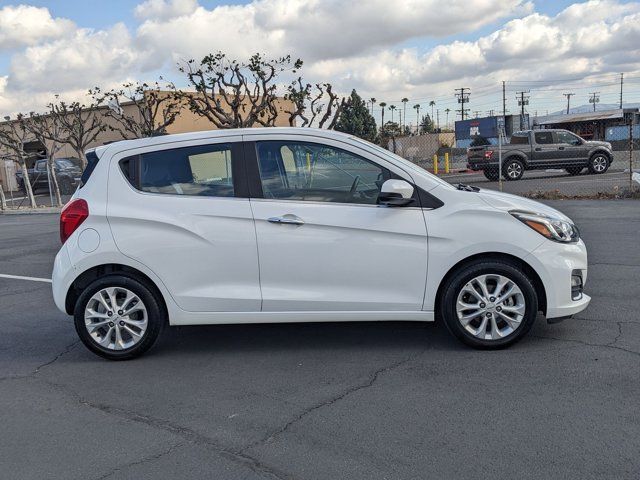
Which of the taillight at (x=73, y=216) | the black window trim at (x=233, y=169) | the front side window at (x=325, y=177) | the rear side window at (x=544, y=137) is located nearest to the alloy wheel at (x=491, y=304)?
the front side window at (x=325, y=177)

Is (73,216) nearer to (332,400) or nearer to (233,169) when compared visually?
(233,169)

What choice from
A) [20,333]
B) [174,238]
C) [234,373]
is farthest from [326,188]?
[20,333]

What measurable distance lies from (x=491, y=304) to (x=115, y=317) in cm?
299

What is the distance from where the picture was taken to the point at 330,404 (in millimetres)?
4094

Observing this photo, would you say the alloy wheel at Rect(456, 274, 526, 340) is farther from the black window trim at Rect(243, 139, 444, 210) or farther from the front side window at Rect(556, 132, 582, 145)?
the front side window at Rect(556, 132, 582, 145)

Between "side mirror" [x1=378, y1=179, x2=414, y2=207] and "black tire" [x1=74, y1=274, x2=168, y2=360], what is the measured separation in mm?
1995

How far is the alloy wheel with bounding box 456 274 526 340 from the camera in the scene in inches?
190

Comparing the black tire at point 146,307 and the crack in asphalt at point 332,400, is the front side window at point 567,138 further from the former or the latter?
the black tire at point 146,307

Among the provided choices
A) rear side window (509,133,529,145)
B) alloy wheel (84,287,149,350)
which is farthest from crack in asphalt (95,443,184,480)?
rear side window (509,133,529,145)

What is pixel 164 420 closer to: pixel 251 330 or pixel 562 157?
pixel 251 330

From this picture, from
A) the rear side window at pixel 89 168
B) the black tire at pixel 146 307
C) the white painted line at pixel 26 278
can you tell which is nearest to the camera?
the black tire at pixel 146 307

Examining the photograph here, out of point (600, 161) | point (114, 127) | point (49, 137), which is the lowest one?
point (600, 161)

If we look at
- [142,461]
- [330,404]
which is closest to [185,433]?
[142,461]

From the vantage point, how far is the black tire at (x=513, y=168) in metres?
22.7
